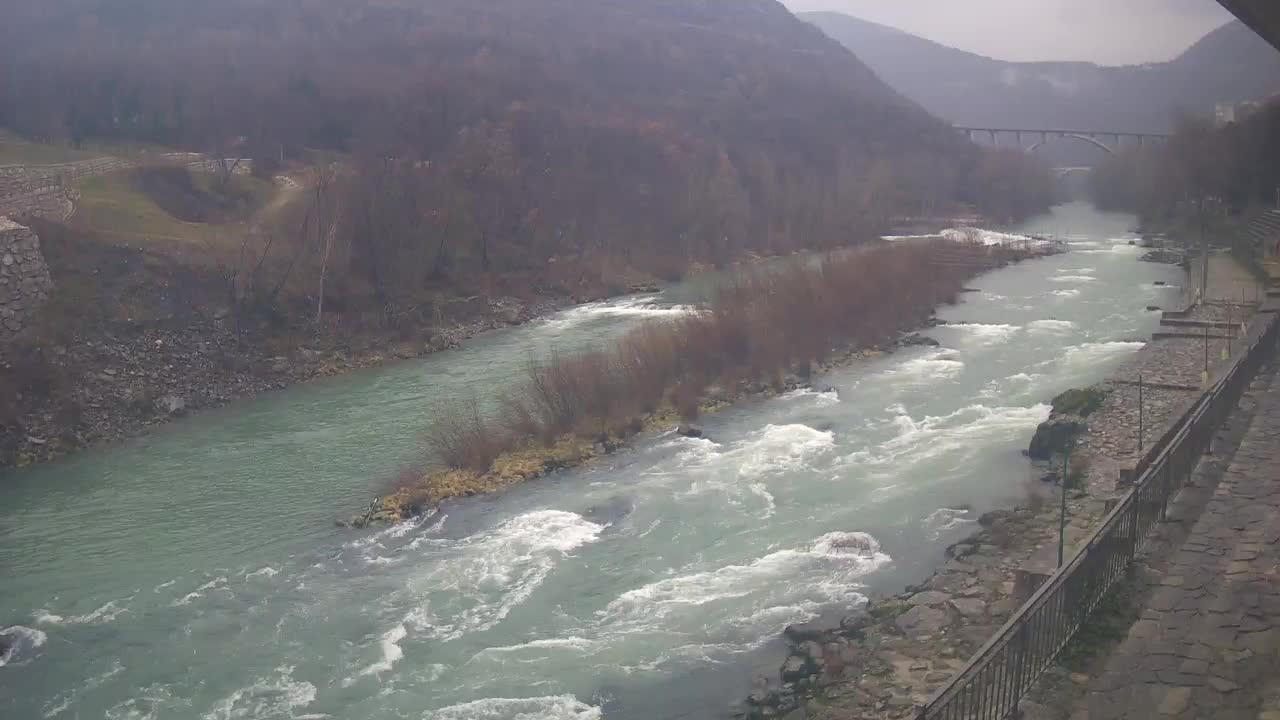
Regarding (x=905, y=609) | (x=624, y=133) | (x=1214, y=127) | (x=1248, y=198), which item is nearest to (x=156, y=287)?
(x=905, y=609)

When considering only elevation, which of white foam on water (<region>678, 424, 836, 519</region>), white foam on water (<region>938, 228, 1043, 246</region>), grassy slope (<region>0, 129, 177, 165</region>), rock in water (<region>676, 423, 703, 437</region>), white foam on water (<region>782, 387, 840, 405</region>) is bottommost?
white foam on water (<region>678, 424, 836, 519</region>)

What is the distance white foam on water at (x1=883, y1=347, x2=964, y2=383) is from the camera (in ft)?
66.7

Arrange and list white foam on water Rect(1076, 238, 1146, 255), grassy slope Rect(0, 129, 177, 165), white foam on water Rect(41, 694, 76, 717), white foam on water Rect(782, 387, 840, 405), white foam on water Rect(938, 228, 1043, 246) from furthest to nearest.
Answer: white foam on water Rect(938, 228, 1043, 246) < white foam on water Rect(1076, 238, 1146, 255) < grassy slope Rect(0, 129, 177, 165) < white foam on water Rect(782, 387, 840, 405) < white foam on water Rect(41, 694, 76, 717)

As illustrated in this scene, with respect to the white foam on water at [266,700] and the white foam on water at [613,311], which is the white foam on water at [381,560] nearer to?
the white foam on water at [266,700]

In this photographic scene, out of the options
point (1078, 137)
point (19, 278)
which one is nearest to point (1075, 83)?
point (1078, 137)

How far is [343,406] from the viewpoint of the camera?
20.6 m

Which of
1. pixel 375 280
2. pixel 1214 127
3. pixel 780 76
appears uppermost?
pixel 780 76

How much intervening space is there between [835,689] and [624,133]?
138ft

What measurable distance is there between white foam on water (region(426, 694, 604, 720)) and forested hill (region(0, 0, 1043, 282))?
883 inches

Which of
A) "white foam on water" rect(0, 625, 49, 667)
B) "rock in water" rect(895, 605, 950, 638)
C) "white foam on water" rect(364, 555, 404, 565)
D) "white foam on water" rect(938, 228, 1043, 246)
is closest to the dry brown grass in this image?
"white foam on water" rect(364, 555, 404, 565)

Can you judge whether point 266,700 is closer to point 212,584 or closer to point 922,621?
point 212,584

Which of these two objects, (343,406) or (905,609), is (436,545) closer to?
(905,609)

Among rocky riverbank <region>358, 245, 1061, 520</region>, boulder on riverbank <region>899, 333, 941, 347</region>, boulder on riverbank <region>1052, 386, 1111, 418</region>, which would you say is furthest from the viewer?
boulder on riverbank <region>899, 333, 941, 347</region>

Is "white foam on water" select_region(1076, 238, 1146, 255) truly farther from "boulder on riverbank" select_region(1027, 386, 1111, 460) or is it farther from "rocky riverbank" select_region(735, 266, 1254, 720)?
"rocky riverbank" select_region(735, 266, 1254, 720)
